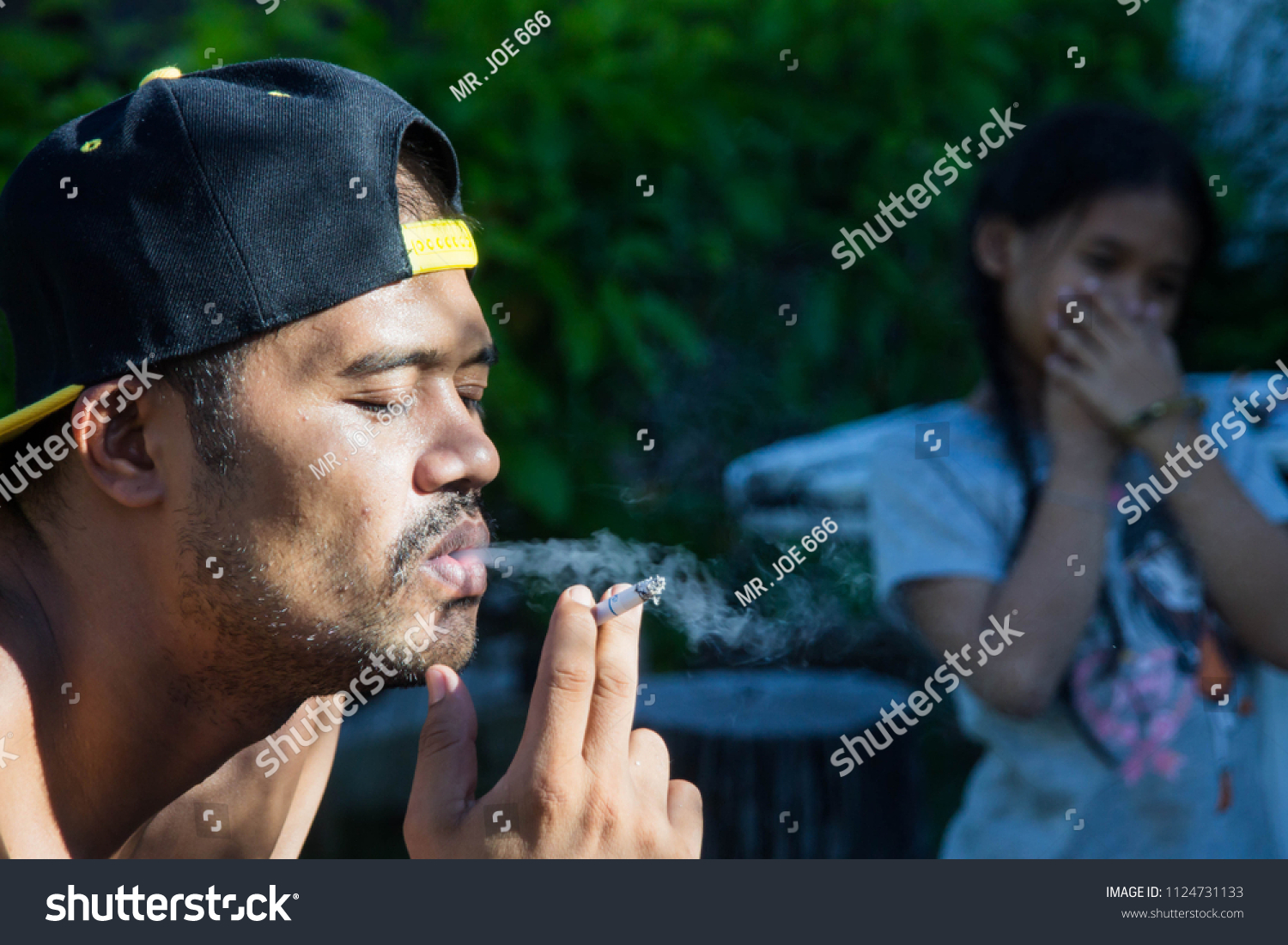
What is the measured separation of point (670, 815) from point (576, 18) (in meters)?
1.91

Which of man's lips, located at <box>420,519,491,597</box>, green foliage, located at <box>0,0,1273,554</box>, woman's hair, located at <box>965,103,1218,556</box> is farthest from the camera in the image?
green foliage, located at <box>0,0,1273,554</box>

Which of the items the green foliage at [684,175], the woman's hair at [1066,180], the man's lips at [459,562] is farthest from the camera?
the green foliage at [684,175]

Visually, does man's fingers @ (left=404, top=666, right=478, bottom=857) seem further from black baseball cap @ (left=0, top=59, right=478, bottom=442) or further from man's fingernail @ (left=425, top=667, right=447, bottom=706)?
black baseball cap @ (left=0, top=59, right=478, bottom=442)

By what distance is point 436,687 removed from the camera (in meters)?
1.41

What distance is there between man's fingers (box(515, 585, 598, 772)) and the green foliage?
1282mm

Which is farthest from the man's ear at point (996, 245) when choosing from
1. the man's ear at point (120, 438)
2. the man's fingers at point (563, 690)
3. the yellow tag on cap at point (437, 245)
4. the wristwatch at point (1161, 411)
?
the man's ear at point (120, 438)

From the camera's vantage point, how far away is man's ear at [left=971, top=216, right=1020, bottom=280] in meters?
2.39

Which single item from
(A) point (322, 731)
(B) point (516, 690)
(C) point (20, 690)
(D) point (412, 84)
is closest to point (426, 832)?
(C) point (20, 690)

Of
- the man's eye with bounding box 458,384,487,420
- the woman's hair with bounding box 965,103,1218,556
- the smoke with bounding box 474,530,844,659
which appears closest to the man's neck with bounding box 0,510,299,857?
the man's eye with bounding box 458,384,487,420

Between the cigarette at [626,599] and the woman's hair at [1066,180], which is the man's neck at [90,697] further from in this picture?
the woman's hair at [1066,180]

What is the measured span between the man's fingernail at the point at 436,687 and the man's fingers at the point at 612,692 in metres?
0.20

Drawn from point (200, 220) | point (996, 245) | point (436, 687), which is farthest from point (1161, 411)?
point (200, 220)

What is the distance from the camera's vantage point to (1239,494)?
2.17 metres

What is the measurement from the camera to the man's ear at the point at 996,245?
94.3 inches
